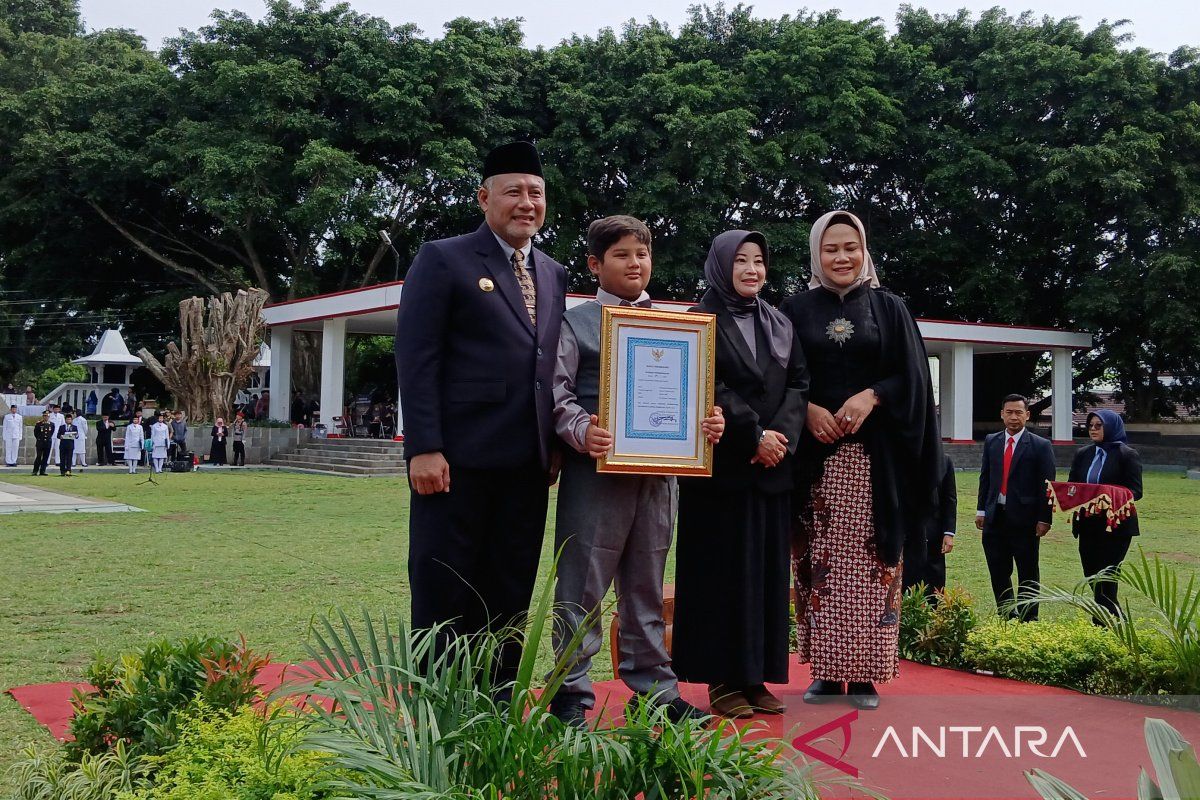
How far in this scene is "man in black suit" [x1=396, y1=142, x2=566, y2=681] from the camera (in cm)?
343

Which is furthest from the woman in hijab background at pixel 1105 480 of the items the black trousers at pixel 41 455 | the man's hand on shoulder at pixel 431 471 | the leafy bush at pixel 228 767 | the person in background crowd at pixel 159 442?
the black trousers at pixel 41 455

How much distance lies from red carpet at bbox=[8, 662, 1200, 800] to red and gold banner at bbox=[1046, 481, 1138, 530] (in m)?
1.96

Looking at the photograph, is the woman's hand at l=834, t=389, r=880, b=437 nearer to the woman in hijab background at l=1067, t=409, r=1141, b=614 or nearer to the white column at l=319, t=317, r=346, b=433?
the woman in hijab background at l=1067, t=409, r=1141, b=614

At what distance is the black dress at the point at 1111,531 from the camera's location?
6188mm

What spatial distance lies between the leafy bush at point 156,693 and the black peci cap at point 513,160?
70.3 inches

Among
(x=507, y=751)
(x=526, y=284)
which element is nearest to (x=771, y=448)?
(x=526, y=284)

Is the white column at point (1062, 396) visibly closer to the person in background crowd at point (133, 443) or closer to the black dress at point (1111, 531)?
the person in background crowd at point (133, 443)

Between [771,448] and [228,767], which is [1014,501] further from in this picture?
[228,767]

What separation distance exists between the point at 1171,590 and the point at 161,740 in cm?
386

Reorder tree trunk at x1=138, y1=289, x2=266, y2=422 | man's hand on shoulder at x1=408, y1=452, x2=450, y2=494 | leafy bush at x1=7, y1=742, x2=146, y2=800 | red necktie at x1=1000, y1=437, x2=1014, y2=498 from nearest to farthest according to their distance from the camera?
leafy bush at x1=7, y1=742, x2=146, y2=800, man's hand on shoulder at x1=408, y1=452, x2=450, y2=494, red necktie at x1=1000, y1=437, x2=1014, y2=498, tree trunk at x1=138, y1=289, x2=266, y2=422

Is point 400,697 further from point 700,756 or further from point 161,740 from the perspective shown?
point 161,740

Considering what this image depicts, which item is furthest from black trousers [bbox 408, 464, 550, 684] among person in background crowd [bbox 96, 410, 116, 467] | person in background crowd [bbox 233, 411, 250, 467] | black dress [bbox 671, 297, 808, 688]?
person in background crowd [bbox 96, 410, 116, 467]

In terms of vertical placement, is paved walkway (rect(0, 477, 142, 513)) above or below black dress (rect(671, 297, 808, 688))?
below

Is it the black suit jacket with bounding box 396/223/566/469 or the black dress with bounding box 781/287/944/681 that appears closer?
the black suit jacket with bounding box 396/223/566/469
